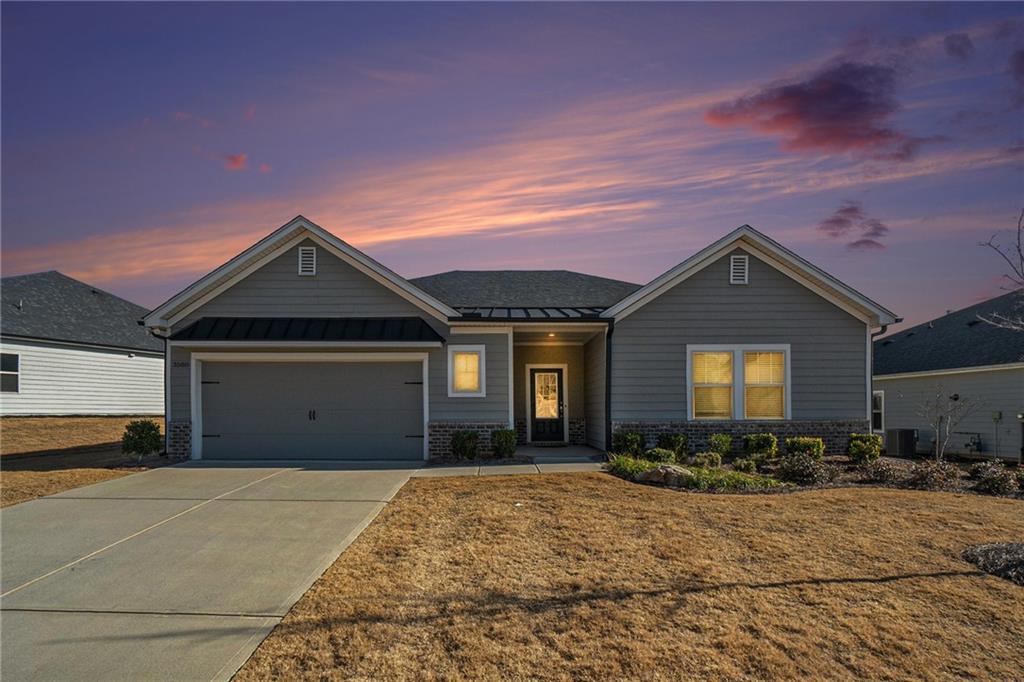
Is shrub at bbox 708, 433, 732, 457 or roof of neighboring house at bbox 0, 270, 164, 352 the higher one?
roof of neighboring house at bbox 0, 270, 164, 352

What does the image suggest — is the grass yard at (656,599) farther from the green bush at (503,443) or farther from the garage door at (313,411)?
the garage door at (313,411)

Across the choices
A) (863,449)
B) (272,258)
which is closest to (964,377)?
(863,449)

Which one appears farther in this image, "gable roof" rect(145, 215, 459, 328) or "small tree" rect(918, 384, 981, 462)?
"small tree" rect(918, 384, 981, 462)

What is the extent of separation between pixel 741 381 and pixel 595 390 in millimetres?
3797

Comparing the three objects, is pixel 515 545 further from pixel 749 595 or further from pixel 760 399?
pixel 760 399

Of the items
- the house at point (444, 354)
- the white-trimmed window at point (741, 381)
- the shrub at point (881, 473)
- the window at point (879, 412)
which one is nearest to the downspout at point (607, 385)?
the house at point (444, 354)

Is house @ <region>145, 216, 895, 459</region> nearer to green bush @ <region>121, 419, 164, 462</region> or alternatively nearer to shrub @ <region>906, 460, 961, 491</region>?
green bush @ <region>121, 419, 164, 462</region>

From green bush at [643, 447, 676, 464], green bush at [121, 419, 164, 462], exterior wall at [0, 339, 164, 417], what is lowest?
green bush at [643, 447, 676, 464]

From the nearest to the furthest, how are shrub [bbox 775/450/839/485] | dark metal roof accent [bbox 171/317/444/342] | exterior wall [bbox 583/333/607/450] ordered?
shrub [bbox 775/450/839/485], dark metal roof accent [bbox 171/317/444/342], exterior wall [bbox 583/333/607/450]

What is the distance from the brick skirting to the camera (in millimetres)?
16000

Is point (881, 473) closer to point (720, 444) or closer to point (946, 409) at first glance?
point (720, 444)

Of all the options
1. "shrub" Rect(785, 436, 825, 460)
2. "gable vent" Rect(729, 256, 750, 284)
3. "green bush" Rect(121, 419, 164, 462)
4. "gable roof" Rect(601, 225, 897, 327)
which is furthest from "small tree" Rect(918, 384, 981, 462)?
"green bush" Rect(121, 419, 164, 462)

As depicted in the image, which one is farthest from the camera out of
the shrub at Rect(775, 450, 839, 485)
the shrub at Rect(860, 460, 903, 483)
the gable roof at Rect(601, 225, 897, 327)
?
the gable roof at Rect(601, 225, 897, 327)

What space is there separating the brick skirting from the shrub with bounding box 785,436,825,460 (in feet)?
2.03
